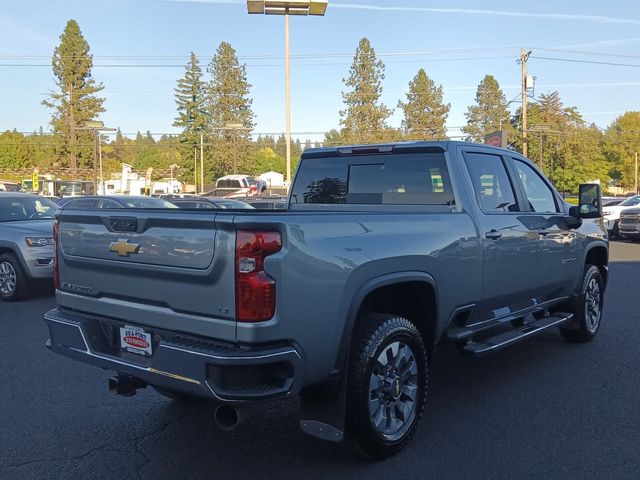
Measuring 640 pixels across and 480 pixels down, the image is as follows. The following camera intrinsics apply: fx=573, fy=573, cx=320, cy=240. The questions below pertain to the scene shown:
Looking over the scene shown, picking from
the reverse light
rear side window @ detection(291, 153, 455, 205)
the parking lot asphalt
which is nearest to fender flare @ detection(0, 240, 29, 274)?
the reverse light

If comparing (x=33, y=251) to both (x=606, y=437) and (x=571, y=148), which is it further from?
(x=571, y=148)

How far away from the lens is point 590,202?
586 centimetres

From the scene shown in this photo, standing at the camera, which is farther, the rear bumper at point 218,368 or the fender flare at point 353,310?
the fender flare at point 353,310

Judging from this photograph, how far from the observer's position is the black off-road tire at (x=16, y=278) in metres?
8.88

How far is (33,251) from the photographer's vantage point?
883cm

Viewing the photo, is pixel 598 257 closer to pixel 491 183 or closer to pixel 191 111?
pixel 491 183

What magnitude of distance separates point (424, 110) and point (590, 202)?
6074 cm

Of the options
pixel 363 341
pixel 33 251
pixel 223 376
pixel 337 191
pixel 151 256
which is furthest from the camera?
pixel 33 251

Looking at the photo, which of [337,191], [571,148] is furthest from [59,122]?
[337,191]

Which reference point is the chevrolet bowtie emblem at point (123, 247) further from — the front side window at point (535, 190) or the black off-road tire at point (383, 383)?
the front side window at point (535, 190)

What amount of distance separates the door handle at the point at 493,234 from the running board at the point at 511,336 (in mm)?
821

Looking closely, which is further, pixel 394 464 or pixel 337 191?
pixel 337 191

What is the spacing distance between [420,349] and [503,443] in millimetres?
834

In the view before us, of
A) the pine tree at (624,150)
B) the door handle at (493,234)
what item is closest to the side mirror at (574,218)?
the door handle at (493,234)
